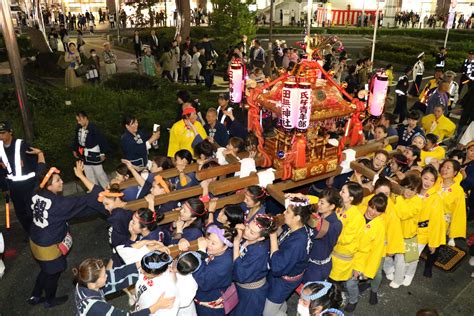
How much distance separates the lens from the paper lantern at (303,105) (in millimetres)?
5109

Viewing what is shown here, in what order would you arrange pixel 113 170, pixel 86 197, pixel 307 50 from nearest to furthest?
pixel 86 197 < pixel 307 50 < pixel 113 170

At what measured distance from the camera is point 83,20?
36469 millimetres

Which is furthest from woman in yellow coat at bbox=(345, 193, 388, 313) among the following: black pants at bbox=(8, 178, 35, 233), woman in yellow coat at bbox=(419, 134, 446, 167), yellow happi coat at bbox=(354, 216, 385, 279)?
black pants at bbox=(8, 178, 35, 233)

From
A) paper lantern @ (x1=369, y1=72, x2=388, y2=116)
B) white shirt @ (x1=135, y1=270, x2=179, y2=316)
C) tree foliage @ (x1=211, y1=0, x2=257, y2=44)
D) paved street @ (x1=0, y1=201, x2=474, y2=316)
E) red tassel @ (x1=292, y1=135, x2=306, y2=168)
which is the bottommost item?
paved street @ (x1=0, y1=201, x2=474, y2=316)

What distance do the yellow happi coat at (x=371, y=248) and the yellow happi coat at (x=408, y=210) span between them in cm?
51

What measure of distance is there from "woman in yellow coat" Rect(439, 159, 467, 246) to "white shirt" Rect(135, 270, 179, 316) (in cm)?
458

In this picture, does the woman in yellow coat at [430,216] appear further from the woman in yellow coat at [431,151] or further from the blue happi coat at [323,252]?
the blue happi coat at [323,252]

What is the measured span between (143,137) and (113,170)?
2.60 metres

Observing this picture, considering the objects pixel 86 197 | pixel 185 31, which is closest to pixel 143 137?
pixel 86 197

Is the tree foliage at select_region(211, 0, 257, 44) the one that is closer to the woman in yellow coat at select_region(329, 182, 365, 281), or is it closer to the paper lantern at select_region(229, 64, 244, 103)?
the paper lantern at select_region(229, 64, 244, 103)

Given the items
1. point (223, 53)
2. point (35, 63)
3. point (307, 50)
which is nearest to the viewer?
point (307, 50)

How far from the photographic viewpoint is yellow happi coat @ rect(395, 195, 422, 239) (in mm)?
5535

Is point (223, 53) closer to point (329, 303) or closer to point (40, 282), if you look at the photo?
point (40, 282)

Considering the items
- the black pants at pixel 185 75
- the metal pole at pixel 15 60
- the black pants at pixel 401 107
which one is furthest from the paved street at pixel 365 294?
the black pants at pixel 185 75
